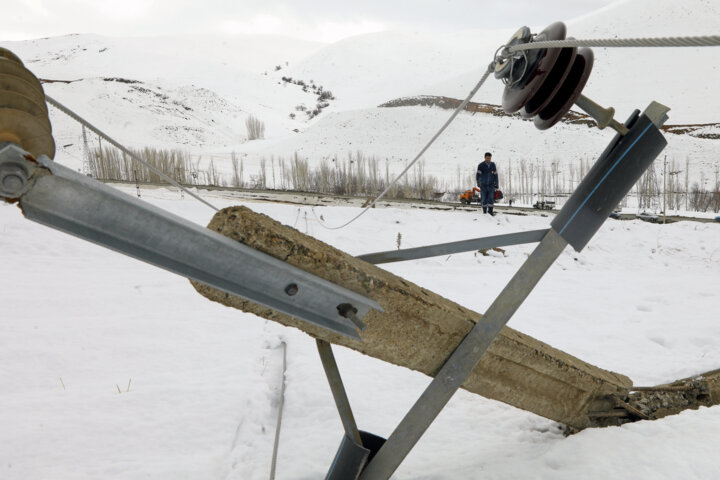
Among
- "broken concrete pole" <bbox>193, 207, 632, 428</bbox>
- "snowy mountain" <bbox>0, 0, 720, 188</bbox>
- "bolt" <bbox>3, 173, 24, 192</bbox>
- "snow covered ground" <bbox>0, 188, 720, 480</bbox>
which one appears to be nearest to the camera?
"bolt" <bbox>3, 173, 24, 192</bbox>

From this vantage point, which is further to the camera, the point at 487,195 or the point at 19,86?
the point at 487,195

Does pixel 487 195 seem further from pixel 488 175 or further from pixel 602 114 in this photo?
pixel 602 114

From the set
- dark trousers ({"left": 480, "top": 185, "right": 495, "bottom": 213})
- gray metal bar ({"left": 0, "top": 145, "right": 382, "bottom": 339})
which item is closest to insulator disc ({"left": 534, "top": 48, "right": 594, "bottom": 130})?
gray metal bar ({"left": 0, "top": 145, "right": 382, "bottom": 339})

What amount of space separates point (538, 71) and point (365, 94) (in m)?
53.3

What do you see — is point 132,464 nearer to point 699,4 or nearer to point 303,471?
point 303,471

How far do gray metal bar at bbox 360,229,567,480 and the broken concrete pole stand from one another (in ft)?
0.16

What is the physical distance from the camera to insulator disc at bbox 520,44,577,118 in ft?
5.19

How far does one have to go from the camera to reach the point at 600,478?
1800 mm

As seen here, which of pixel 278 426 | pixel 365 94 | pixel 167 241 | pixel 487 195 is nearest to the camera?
pixel 167 241

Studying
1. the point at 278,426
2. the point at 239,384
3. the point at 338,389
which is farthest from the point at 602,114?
the point at 239,384

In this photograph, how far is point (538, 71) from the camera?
62.7 inches

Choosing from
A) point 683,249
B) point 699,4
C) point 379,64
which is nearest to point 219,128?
point 379,64

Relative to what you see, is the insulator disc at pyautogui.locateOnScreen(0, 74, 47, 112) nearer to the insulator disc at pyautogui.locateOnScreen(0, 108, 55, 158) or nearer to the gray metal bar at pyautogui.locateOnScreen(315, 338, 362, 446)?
the insulator disc at pyautogui.locateOnScreen(0, 108, 55, 158)

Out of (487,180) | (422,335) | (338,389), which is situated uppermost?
(487,180)
